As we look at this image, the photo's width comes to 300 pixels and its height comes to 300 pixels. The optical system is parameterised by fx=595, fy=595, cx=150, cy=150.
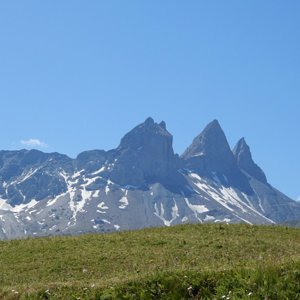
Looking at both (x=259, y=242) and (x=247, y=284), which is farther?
(x=259, y=242)

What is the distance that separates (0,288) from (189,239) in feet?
41.1

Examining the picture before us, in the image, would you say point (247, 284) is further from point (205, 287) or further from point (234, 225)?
point (234, 225)

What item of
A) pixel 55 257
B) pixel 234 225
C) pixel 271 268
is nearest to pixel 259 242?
pixel 234 225

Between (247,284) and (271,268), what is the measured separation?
1109mm

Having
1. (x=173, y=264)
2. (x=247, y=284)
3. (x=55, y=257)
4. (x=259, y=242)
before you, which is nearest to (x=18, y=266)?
(x=55, y=257)

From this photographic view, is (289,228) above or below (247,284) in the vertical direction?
above

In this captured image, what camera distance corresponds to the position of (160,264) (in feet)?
81.8

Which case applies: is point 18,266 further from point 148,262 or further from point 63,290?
point 63,290

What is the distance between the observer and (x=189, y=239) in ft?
105

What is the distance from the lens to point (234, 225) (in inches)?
1491

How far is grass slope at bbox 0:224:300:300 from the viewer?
18.0 meters

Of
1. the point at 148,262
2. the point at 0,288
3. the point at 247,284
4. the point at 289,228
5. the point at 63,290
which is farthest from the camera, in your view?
the point at 289,228

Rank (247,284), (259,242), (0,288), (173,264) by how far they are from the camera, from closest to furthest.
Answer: (247,284) → (0,288) → (173,264) → (259,242)

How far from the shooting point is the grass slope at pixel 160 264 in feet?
59.1
